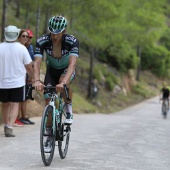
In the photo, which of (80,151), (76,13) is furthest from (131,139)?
(76,13)

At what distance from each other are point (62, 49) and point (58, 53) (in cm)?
8

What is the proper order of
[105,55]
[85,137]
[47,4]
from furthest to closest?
1. [105,55]
2. [47,4]
3. [85,137]

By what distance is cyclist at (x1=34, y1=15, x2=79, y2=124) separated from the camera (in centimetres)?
655

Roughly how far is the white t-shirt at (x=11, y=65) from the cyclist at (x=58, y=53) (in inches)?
71.4

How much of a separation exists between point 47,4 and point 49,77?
1575 centimetres

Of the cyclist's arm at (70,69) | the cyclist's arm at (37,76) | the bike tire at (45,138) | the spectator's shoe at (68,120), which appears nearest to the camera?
the bike tire at (45,138)

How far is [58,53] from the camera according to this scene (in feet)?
22.3

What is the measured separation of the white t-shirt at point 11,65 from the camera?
8.59 m

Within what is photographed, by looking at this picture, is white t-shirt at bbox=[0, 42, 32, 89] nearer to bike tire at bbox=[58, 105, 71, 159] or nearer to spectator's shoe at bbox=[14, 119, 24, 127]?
bike tire at bbox=[58, 105, 71, 159]

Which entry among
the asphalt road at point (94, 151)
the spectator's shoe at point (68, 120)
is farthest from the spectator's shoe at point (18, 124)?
the spectator's shoe at point (68, 120)

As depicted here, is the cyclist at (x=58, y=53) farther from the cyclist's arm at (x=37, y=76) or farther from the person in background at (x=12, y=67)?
the person in background at (x=12, y=67)

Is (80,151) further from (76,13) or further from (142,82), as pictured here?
(142,82)

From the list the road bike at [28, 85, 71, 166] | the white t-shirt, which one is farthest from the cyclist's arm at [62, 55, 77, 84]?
the white t-shirt

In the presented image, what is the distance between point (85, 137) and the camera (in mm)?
9844
